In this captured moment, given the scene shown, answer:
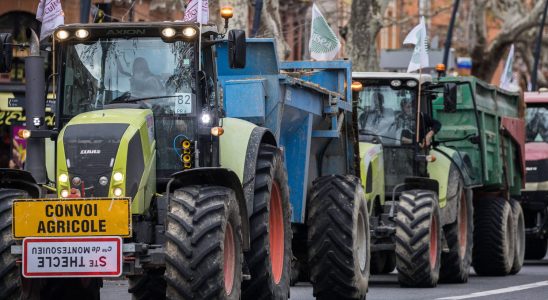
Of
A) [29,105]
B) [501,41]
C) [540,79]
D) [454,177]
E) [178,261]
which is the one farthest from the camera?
[540,79]

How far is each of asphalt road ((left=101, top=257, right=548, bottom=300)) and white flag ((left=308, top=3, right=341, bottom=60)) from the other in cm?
273

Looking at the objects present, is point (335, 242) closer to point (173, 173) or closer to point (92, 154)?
point (173, 173)

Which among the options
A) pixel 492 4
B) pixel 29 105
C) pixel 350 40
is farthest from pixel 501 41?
pixel 29 105

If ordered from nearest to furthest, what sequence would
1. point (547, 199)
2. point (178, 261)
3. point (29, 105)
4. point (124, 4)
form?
point (178, 261) < point (29, 105) < point (547, 199) < point (124, 4)

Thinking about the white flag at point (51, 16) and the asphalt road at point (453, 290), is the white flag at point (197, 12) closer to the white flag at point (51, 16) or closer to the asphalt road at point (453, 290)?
the white flag at point (51, 16)

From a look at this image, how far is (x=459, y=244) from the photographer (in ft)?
74.5

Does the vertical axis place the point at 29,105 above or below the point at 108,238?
above

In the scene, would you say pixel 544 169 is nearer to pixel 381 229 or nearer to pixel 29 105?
pixel 381 229

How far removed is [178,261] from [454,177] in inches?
412

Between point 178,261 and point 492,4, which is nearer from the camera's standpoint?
point 178,261

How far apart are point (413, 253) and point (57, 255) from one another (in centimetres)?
820

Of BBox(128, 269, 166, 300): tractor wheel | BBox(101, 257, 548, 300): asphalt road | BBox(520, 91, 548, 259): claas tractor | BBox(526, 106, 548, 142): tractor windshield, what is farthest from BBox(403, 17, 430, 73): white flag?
BBox(128, 269, 166, 300): tractor wheel

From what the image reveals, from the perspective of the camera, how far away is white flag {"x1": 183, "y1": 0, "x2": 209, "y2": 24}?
14445 mm

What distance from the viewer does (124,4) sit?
124 ft
